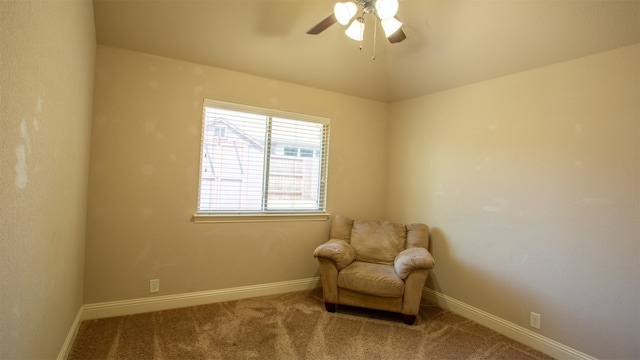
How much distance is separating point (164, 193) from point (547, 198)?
3.37m

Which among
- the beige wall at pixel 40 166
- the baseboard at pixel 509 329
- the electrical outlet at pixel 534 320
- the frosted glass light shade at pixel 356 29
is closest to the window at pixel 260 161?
the beige wall at pixel 40 166

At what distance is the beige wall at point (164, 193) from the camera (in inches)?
107

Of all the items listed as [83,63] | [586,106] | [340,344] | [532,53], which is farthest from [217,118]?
[586,106]

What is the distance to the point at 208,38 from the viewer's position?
2852mm

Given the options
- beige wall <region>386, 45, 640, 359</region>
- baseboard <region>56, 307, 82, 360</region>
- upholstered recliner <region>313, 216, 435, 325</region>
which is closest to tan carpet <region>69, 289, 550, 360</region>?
baseboard <region>56, 307, 82, 360</region>

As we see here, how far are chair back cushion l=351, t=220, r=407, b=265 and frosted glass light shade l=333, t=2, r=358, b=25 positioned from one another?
2.28 metres

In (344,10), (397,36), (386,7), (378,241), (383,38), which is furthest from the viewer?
(378,241)

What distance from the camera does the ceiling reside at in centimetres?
228

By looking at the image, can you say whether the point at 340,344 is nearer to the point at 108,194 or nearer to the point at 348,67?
the point at 108,194

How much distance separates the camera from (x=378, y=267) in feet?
10.6

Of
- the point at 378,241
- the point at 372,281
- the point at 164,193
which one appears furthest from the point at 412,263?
the point at 164,193

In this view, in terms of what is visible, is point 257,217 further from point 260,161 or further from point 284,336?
point 284,336

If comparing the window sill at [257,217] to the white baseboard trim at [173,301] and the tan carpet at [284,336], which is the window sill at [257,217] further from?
the tan carpet at [284,336]

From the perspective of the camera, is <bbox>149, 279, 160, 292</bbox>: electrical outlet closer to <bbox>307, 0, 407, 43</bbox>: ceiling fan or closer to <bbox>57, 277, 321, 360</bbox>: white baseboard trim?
<bbox>57, 277, 321, 360</bbox>: white baseboard trim
